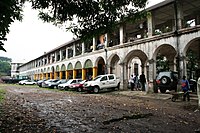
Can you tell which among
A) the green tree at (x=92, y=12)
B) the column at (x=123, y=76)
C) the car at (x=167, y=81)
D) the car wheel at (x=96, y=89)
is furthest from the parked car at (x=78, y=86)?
the green tree at (x=92, y=12)

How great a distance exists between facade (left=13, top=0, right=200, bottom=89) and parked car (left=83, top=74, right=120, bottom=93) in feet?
5.68

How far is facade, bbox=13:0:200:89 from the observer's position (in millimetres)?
16300

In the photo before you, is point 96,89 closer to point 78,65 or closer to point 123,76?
point 123,76

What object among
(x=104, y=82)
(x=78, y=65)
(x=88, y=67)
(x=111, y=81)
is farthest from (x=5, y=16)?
(x=78, y=65)

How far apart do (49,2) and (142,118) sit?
5.28 m

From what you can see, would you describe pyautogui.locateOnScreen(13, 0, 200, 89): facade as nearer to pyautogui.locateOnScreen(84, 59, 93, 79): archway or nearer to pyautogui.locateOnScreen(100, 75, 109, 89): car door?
pyautogui.locateOnScreen(84, 59, 93, 79): archway

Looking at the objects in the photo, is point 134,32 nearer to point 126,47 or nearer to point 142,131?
point 126,47

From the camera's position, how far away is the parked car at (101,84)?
789 inches

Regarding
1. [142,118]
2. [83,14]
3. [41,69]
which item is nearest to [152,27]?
[142,118]

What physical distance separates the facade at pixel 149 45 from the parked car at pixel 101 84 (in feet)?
5.68

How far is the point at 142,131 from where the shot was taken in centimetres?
573

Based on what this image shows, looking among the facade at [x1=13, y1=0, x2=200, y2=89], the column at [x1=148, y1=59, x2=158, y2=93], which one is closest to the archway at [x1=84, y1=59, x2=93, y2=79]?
the facade at [x1=13, y1=0, x2=200, y2=89]

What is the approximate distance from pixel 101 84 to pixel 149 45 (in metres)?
6.14

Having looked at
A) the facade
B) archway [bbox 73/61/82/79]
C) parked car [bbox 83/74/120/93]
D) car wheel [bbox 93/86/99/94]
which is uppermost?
the facade
